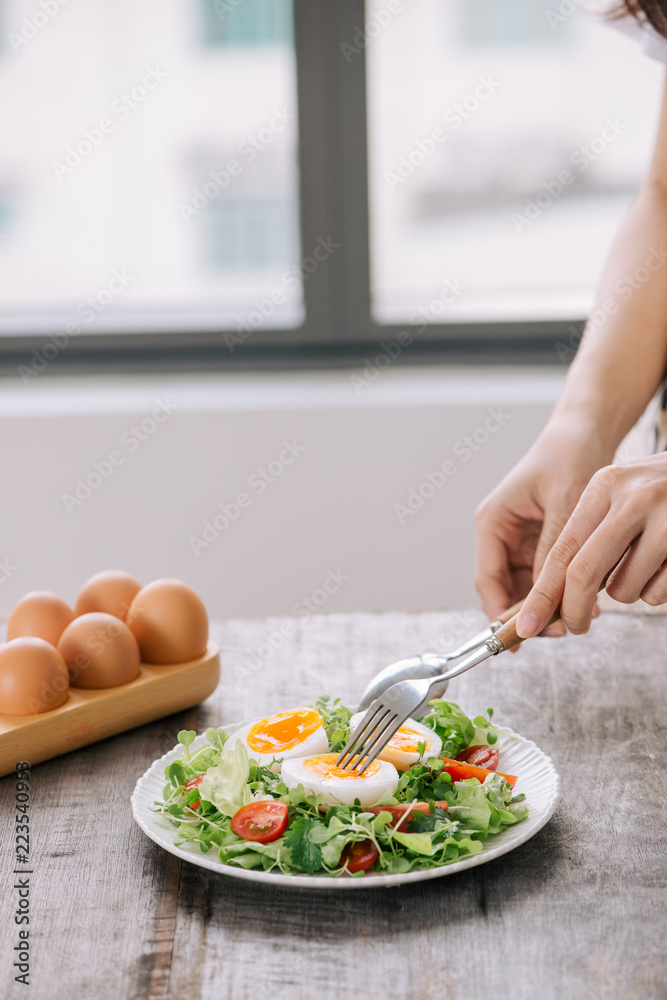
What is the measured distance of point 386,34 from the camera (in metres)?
2.37

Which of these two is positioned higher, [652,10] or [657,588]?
[652,10]

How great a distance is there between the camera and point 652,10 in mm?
1165

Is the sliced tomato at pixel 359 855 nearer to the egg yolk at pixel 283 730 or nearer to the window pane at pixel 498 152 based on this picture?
the egg yolk at pixel 283 730

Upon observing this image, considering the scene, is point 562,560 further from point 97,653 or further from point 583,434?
point 97,653

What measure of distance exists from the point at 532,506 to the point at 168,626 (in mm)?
A: 422

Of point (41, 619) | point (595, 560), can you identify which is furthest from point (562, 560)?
point (41, 619)

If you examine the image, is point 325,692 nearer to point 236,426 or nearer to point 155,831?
point 155,831

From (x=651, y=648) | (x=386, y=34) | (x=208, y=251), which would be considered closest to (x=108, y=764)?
(x=651, y=648)

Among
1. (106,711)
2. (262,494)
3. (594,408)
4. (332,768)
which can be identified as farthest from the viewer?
(262,494)

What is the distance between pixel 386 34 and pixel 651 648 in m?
1.78

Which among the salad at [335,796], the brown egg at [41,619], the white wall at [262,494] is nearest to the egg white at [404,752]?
the salad at [335,796]

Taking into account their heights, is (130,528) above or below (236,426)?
below

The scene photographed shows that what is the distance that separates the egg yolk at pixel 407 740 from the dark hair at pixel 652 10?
86 centimetres

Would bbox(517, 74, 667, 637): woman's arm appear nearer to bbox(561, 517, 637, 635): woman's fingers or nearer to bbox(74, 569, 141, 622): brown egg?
bbox(561, 517, 637, 635): woman's fingers
